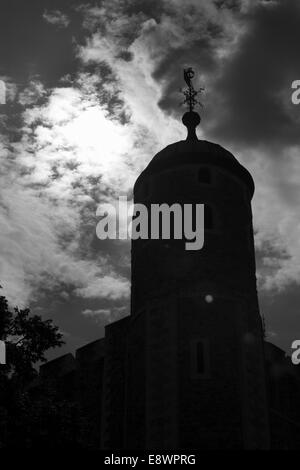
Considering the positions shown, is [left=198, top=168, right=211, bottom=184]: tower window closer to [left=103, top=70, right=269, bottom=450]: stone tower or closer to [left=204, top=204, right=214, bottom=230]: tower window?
[left=103, top=70, right=269, bottom=450]: stone tower

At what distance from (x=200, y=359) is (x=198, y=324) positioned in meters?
1.19

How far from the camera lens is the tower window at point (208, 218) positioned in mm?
21625

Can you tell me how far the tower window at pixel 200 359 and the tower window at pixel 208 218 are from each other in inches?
175

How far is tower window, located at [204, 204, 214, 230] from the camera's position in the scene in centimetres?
2162

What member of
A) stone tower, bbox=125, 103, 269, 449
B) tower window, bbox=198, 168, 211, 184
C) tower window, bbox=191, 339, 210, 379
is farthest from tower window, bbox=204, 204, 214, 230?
tower window, bbox=191, 339, 210, 379

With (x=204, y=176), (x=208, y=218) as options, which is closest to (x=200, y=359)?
(x=208, y=218)

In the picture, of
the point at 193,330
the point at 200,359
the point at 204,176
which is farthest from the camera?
the point at 204,176

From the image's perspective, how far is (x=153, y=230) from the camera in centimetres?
2230

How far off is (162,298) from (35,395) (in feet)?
18.9

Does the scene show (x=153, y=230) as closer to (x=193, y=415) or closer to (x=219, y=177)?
(x=219, y=177)

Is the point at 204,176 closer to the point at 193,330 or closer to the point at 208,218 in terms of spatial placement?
the point at 208,218

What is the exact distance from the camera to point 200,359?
19.2 meters

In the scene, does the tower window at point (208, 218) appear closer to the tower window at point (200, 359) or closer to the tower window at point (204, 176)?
the tower window at point (204, 176)

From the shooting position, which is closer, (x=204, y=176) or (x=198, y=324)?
(x=198, y=324)
